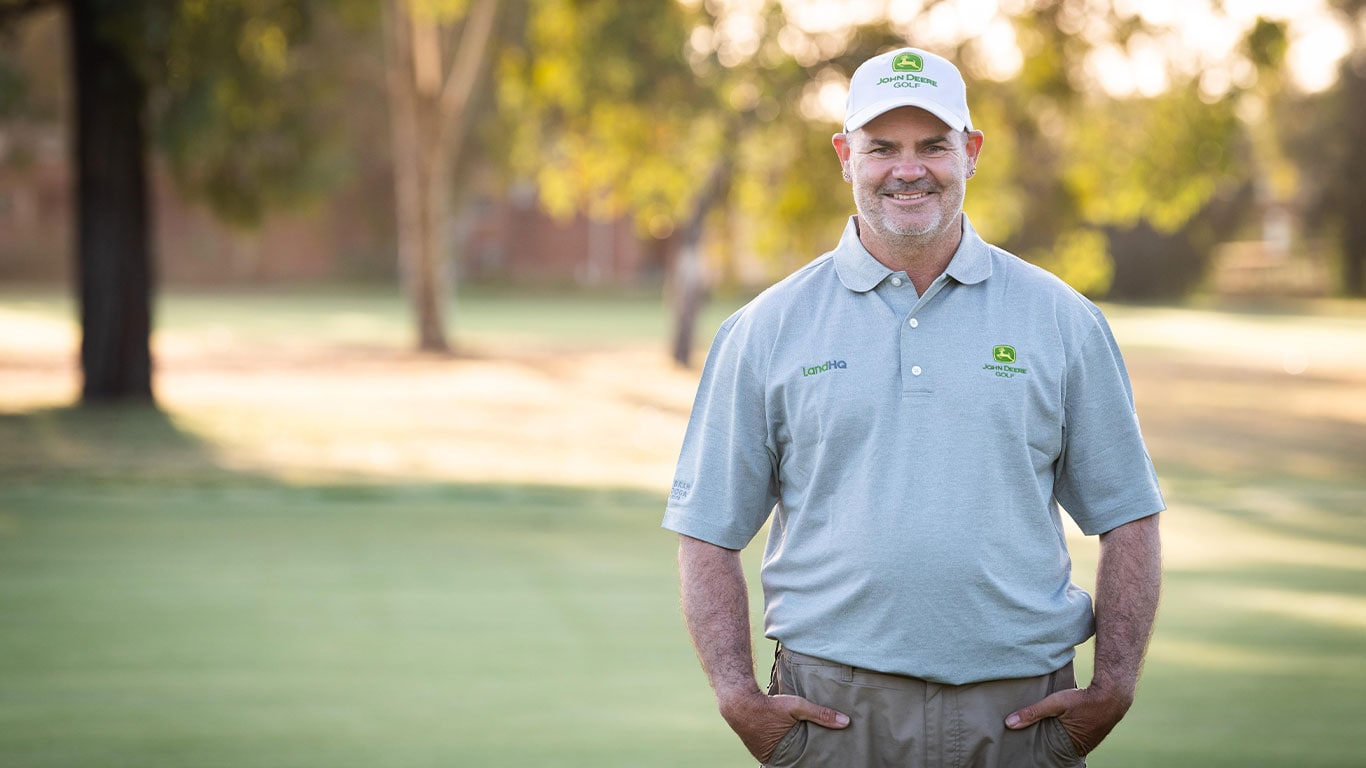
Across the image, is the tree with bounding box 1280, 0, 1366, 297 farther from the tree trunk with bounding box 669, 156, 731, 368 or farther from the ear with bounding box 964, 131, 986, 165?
the ear with bounding box 964, 131, 986, 165

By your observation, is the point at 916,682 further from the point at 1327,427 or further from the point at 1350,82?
the point at 1350,82

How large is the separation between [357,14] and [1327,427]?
43.0 ft

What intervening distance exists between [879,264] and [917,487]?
0.46m

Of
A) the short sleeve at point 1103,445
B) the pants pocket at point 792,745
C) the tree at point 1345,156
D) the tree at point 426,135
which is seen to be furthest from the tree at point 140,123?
the tree at point 1345,156

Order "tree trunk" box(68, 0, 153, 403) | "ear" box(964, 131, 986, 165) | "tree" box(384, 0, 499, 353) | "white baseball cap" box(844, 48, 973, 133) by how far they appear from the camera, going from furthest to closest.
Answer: "tree" box(384, 0, 499, 353), "tree trunk" box(68, 0, 153, 403), "ear" box(964, 131, 986, 165), "white baseball cap" box(844, 48, 973, 133)

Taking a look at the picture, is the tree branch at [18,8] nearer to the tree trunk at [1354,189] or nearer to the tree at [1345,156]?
the tree at [1345,156]

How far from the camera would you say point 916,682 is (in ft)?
10.3

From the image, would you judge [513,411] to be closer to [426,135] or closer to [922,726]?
[426,135]

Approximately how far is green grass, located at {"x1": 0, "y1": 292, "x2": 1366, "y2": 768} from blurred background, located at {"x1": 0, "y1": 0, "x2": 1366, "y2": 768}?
0.11 feet

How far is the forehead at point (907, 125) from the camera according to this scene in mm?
3266

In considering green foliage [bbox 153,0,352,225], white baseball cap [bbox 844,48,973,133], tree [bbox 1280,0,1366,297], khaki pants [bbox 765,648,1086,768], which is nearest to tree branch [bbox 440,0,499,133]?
green foliage [bbox 153,0,352,225]

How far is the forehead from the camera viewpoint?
327 centimetres

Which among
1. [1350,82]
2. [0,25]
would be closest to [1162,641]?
[0,25]

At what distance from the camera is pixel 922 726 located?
3.15 m
